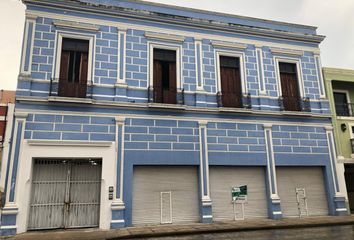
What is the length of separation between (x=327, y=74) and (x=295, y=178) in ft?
19.2

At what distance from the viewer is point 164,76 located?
13055 millimetres

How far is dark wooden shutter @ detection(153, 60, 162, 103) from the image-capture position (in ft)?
41.0

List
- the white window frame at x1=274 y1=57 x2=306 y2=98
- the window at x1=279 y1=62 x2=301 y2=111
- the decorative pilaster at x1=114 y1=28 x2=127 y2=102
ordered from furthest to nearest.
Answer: the white window frame at x1=274 y1=57 x2=306 y2=98 < the window at x1=279 y1=62 x2=301 y2=111 < the decorative pilaster at x1=114 y1=28 x2=127 y2=102

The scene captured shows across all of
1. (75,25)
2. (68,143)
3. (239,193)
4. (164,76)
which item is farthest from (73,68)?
(239,193)

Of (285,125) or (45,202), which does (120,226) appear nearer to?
(45,202)

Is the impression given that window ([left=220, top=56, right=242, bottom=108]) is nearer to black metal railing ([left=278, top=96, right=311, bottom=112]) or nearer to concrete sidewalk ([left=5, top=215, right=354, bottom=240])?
black metal railing ([left=278, top=96, right=311, bottom=112])

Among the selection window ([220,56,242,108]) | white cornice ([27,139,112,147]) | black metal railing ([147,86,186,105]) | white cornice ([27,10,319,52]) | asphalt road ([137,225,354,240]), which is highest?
white cornice ([27,10,319,52])

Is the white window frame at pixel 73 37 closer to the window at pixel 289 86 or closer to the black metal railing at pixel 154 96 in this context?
the black metal railing at pixel 154 96

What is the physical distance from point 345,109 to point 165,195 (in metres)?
11.0

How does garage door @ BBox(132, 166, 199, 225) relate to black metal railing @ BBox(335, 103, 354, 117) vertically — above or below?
below

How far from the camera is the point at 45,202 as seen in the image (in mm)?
10750

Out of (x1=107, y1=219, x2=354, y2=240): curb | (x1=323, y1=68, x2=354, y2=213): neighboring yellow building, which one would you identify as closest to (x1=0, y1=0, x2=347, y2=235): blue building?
(x1=323, y1=68, x2=354, y2=213): neighboring yellow building

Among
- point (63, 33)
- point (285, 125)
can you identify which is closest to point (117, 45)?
point (63, 33)

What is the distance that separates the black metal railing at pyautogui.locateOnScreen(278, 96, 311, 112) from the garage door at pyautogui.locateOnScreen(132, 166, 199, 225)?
541 cm
